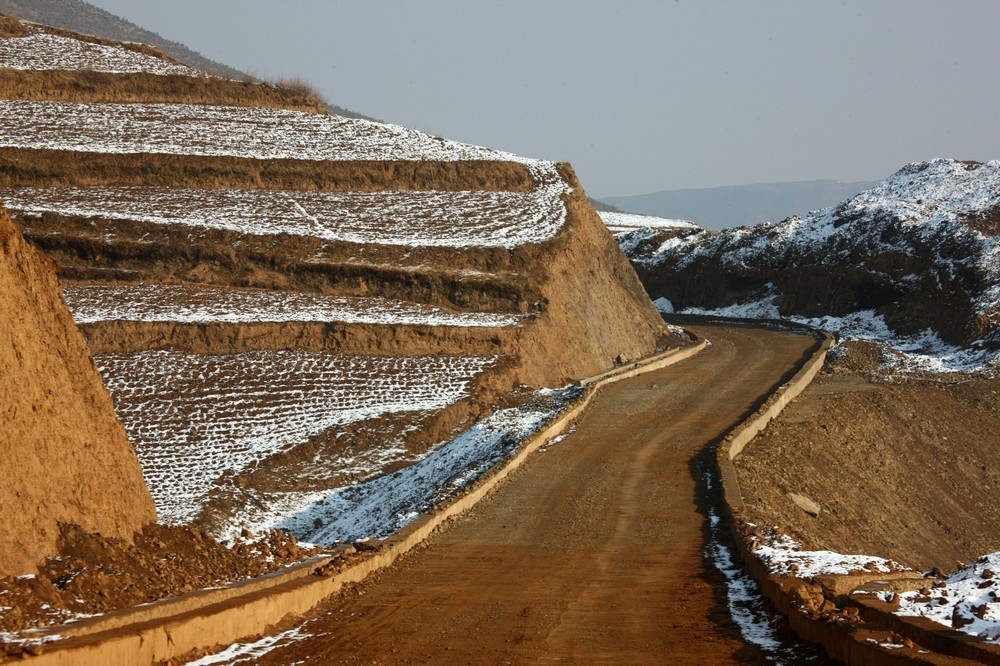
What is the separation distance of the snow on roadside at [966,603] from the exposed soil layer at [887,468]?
5695mm

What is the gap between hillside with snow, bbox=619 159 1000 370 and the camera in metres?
45.4

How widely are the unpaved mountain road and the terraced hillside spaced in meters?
3.47

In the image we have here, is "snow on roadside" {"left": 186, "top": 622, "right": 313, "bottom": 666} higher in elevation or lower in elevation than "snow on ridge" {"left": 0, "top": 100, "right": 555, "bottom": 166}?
lower

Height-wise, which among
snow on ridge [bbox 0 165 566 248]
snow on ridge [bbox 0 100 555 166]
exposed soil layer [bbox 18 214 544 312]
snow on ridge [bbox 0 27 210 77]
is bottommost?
exposed soil layer [bbox 18 214 544 312]

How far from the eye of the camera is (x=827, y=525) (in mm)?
21078

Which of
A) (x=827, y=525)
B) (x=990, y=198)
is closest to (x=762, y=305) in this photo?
(x=990, y=198)

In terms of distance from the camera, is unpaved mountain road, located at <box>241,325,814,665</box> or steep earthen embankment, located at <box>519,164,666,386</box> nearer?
unpaved mountain road, located at <box>241,325,814,665</box>

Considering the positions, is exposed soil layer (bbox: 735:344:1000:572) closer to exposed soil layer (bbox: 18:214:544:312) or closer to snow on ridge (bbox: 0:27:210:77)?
exposed soil layer (bbox: 18:214:544:312)

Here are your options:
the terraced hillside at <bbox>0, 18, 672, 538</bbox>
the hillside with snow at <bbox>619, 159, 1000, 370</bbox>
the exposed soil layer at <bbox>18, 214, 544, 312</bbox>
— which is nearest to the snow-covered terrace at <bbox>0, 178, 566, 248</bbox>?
the terraced hillside at <bbox>0, 18, 672, 538</bbox>

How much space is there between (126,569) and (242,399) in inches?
640

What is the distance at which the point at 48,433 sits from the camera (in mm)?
12266

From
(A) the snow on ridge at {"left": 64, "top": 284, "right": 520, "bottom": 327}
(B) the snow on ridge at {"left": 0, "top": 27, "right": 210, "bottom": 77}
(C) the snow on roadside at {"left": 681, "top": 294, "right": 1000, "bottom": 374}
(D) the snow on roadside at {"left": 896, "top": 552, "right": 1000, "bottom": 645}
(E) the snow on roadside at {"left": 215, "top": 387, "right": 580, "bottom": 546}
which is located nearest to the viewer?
(D) the snow on roadside at {"left": 896, "top": 552, "right": 1000, "bottom": 645}

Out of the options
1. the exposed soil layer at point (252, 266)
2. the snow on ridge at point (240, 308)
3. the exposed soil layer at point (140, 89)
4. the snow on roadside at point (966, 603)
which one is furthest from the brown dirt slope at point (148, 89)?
the snow on roadside at point (966, 603)

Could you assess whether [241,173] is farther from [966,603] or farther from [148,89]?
[966,603]
